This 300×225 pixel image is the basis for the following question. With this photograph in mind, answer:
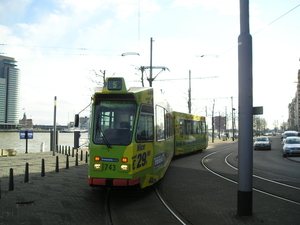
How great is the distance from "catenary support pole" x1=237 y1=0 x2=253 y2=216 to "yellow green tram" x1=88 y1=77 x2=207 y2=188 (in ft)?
8.79

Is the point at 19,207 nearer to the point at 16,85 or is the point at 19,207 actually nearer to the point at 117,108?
the point at 117,108

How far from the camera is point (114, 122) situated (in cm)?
806

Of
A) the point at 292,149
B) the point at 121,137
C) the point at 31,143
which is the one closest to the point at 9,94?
the point at 31,143

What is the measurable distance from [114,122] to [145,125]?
0.88m

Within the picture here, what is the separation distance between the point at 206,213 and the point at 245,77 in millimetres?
3236

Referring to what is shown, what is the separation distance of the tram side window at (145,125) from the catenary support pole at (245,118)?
2682mm

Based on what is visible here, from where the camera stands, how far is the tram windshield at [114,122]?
7941 mm

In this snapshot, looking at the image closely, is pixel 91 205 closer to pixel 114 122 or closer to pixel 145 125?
pixel 114 122

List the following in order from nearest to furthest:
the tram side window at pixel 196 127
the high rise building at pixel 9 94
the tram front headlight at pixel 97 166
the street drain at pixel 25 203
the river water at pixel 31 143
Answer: the street drain at pixel 25 203 < the tram front headlight at pixel 97 166 < the tram side window at pixel 196 127 < the river water at pixel 31 143 < the high rise building at pixel 9 94

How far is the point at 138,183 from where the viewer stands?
787 centimetres

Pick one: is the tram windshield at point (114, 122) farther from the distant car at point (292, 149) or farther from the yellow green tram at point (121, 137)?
the distant car at point (292, 149)

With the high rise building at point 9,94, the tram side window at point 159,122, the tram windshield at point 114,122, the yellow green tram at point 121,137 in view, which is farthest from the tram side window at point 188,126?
the high rise building at point 9,94

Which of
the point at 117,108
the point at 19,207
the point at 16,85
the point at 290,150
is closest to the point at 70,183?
the point at 19,207

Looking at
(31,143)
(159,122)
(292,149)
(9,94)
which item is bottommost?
(31,143)
